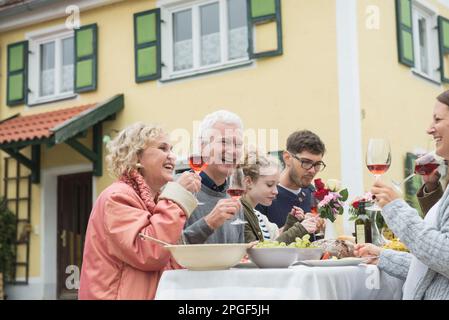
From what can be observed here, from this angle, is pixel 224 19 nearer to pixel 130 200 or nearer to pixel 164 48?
pixel 164 48

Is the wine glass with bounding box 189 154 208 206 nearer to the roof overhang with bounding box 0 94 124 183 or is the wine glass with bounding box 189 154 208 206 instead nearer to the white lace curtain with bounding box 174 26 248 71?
the white lace curtain with bounding box 174 26 248 71

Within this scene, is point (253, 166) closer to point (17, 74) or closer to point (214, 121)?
point (214, 121)

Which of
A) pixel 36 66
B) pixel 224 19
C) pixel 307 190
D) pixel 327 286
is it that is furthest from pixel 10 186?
pixel 327 286

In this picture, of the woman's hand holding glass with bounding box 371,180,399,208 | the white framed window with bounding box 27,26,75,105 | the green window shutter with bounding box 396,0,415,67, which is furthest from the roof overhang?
the woman's hand holding glass with bounding box 371,180,399,208

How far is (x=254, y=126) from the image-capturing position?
894cm

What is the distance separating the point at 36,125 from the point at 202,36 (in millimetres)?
2686

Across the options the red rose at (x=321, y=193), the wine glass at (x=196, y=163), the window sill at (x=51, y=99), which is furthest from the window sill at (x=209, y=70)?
the wine glass at (x=196, y=163)

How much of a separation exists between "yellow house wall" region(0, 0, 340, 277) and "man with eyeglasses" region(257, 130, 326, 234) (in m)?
4.23

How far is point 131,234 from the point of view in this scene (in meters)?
2.54

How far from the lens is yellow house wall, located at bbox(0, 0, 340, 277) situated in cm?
843

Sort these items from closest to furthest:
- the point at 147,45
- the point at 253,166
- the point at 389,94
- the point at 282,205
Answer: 1. the point at 253,166
2. the point at 282,205
3. the point at 389,94
4. the point at 147,45

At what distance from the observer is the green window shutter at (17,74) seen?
11.3m

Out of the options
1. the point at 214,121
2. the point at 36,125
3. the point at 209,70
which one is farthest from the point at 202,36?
the point at 214,121

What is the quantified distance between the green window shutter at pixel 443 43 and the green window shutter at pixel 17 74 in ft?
20.2
